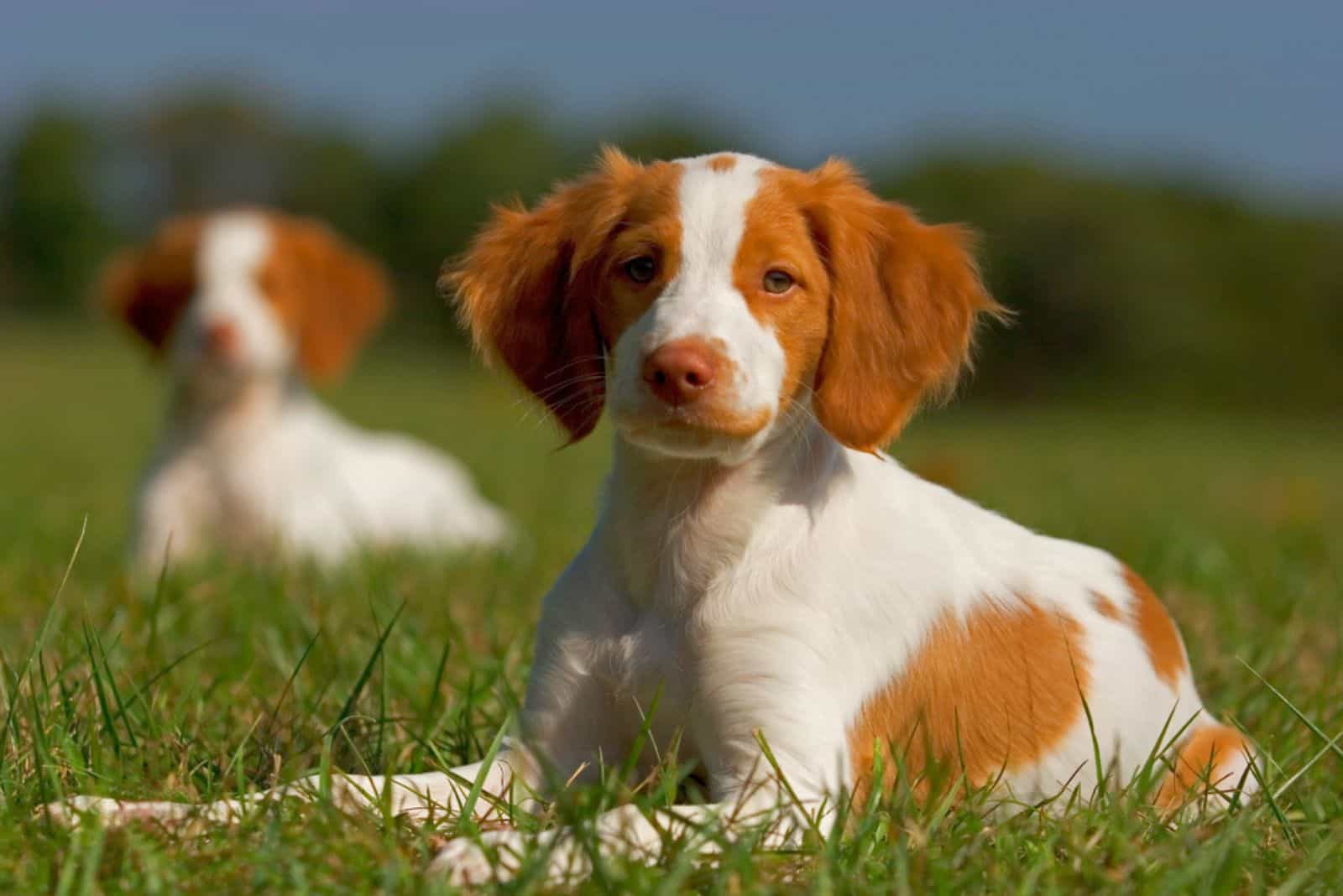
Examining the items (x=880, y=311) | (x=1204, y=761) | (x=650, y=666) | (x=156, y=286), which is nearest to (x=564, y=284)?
(x=880, y=311)

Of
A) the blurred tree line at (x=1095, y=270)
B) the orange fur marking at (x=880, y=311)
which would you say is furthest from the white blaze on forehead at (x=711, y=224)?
the blurred tree line at (x=1095, y=270)

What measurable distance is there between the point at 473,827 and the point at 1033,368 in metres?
23.9

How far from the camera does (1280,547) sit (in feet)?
20.7

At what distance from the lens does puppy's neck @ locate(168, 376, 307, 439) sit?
22.7 feet

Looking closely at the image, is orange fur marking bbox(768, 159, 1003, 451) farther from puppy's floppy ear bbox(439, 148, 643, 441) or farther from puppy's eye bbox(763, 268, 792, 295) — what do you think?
puppy's floppy ear bbox(439, 148, 643, 441)

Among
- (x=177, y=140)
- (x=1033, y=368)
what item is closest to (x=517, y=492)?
(x=1033, y=368)

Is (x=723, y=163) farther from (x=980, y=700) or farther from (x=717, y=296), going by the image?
(x=980, y=700)

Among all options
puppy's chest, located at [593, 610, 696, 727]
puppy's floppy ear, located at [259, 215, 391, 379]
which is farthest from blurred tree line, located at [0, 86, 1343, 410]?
puppy's chest, located at [593, 610, 696, 727]

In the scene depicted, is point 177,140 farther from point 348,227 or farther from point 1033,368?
point 1033,368

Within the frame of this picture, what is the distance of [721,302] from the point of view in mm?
2596

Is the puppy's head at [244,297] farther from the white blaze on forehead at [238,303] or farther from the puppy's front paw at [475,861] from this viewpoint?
the puppy's front paw at [475,861]

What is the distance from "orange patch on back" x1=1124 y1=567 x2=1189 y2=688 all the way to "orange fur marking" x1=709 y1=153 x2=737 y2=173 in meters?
1.21

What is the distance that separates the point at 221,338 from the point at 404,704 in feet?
11.8

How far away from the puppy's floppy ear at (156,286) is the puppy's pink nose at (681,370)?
16.2 feet
